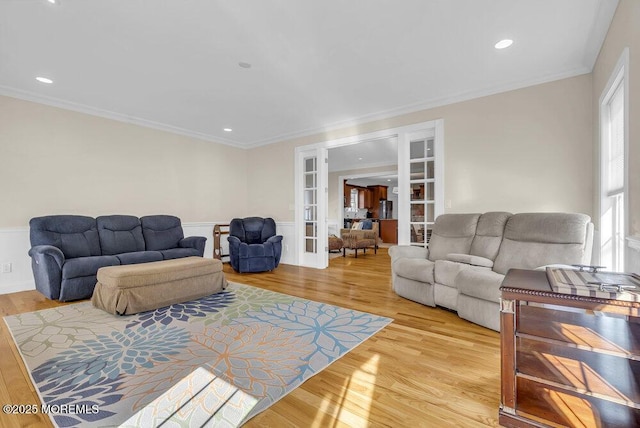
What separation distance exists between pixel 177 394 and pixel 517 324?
72.5 inches

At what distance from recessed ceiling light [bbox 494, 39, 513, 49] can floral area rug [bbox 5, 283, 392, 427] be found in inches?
114

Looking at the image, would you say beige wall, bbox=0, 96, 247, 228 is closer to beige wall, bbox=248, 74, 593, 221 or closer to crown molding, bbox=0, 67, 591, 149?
crown molding, bbox=0, 67, 591, 149

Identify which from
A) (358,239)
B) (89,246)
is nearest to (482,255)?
(358,239)

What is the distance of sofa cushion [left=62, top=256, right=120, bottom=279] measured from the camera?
3387 mm

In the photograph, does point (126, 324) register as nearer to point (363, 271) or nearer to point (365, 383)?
point (365, 383)

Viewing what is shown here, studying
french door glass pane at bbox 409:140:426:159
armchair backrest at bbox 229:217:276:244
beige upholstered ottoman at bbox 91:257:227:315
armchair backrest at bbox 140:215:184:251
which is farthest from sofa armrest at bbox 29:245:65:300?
french door glass pane at bbox 409:140:426:159

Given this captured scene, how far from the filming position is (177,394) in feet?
5.39

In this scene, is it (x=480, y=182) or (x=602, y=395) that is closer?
(x=602, y=395)

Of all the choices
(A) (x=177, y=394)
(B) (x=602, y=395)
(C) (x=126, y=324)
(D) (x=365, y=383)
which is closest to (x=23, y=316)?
(C) (x=126, y=324)

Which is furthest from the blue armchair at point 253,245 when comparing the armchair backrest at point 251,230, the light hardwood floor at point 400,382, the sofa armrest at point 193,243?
the light hardwood floor at point 400,382

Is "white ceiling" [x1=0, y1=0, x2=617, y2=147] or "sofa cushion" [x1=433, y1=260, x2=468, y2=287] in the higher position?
"white ceiling" [x1=0, y1=0, x2=617, y2=147]

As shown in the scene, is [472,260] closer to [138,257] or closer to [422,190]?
[422,190]

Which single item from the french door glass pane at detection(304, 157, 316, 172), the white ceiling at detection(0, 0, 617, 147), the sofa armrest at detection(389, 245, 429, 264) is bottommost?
the sofa armrest at detection(389, 245, 429, 264)

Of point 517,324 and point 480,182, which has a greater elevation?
point 480,182
